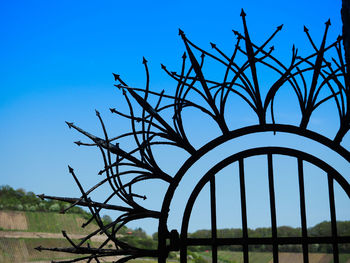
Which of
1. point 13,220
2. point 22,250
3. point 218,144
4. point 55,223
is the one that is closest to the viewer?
point 218,144

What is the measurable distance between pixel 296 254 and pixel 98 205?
16.6 metres

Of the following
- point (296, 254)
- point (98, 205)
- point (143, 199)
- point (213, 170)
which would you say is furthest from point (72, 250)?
point (296, 254)

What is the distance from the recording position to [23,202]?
128 feet

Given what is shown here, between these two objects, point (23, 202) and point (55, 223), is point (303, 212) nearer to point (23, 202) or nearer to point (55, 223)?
point (55, 223)

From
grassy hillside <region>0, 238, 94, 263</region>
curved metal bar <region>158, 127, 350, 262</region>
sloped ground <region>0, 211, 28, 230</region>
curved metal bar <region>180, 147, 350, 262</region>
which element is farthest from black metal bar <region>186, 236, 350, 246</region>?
sloped ground <region>0, 211, 28, 230</region>

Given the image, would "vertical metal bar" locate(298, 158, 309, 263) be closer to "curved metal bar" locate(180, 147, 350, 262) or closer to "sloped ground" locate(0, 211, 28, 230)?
"curved metal bar" locate(180, 147, 350, 262)

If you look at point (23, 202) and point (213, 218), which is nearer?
point (213, 218)

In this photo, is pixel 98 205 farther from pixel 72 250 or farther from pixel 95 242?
pixel 95 242

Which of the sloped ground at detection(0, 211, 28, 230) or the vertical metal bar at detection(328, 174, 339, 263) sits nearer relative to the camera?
the vertical metal bar at detection(328, 174, 339, 263)

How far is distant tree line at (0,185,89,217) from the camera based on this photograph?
1467 inches

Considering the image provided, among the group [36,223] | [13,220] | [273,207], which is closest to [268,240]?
[273,207]

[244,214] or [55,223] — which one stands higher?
[55,223]

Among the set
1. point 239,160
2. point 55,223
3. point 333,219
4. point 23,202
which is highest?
point 23,202

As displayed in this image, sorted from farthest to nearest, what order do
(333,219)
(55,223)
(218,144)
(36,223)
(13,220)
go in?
(55,223) < (36,223) < (13,220) < (218,144) < (333,219)
